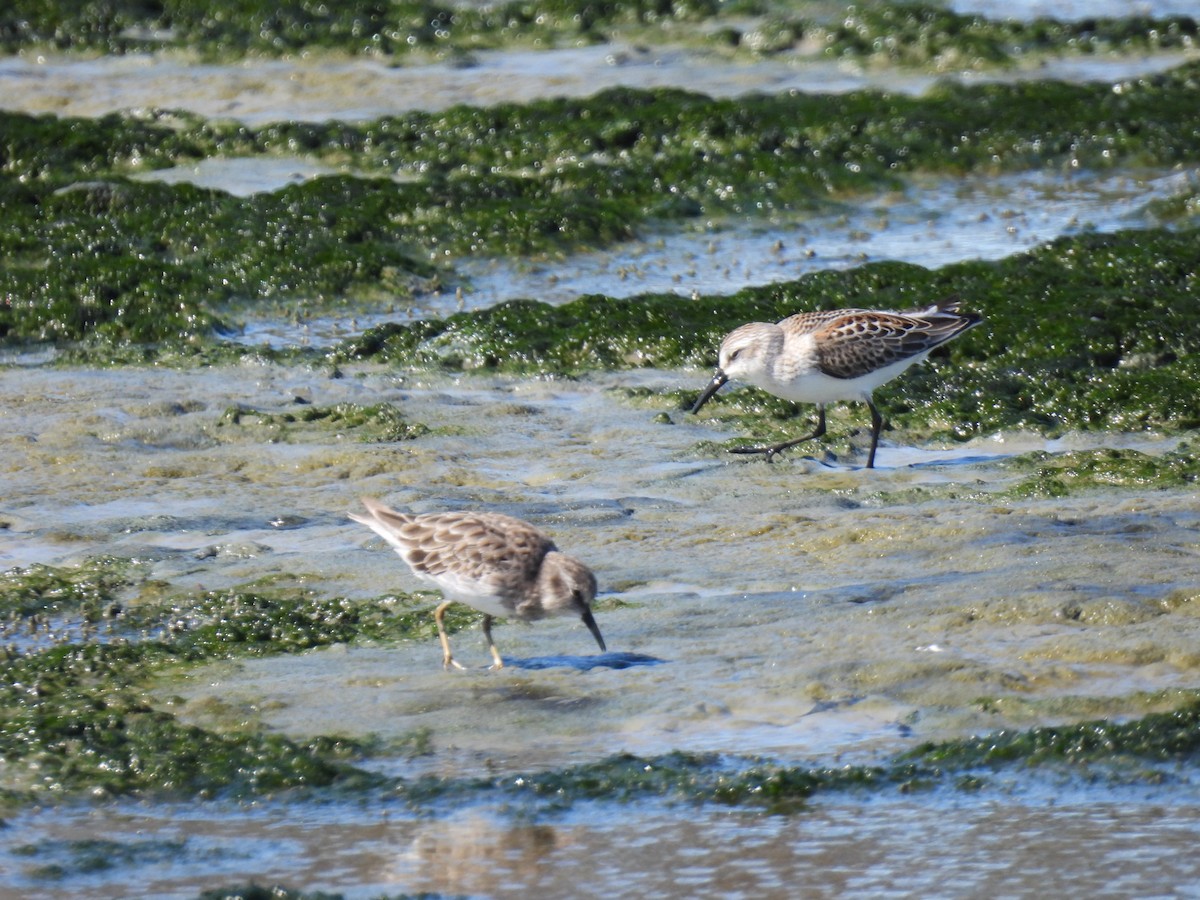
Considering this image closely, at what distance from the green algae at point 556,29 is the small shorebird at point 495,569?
1165 cm

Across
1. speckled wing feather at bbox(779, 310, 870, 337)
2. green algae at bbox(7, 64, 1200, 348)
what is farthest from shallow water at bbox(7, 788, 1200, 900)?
green algae at bbox(7, 64, 1200, 348)

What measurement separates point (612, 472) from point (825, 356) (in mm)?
1218

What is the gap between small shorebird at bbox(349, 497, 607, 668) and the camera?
6078mm

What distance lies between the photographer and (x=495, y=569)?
20.0 ft

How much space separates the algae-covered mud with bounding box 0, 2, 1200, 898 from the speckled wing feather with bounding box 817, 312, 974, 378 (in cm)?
44

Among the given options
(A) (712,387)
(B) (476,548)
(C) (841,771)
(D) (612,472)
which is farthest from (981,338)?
(C) (841,771)

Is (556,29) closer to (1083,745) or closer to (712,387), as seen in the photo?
(712,387)

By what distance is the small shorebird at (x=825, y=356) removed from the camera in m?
8.79

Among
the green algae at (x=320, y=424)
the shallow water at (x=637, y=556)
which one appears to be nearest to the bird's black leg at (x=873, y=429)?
the shallow water at (x=637, y=556)

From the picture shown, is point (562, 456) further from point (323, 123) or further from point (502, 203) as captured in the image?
point (323, 123)

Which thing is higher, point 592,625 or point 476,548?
point 476,548

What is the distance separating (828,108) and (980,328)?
5070mm

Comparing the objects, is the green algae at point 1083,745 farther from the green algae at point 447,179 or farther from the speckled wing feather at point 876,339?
the green algae at point 447,179

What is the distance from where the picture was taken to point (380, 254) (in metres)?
A: 12.0
